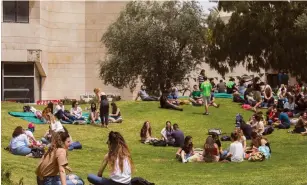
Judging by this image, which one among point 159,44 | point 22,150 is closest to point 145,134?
point 22,150

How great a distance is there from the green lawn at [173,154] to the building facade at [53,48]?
46.9 ft

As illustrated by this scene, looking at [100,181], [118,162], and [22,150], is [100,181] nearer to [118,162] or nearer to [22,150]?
[118,162]

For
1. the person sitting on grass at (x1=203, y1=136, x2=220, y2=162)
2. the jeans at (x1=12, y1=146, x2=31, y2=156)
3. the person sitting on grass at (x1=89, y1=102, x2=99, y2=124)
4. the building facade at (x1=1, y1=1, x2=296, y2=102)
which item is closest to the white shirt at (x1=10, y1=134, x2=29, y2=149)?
the jeans at (x1=12, y1=146, x2=31, y2=156)

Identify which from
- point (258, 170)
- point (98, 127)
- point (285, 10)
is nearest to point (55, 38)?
point (285, 10)

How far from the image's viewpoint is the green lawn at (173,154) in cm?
1583

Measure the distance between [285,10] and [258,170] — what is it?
94.4 ft

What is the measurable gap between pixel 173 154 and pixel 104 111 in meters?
6.24

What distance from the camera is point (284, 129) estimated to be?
90.6 feet

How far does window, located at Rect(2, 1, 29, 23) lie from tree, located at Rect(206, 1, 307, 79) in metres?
14.0

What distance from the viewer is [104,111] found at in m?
27.2

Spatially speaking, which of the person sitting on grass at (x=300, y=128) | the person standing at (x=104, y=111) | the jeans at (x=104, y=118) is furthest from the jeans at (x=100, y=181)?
the person sitting on grass at (x=300, y=128)

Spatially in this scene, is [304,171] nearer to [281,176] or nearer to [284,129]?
[281,176]

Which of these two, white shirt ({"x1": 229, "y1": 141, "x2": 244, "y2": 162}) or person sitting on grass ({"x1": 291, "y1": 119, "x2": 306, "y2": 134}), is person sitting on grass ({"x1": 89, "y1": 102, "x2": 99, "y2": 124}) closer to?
person sitting on grass ({"x1": 291, "y1": 119, "x2": 306, "y2": 134})

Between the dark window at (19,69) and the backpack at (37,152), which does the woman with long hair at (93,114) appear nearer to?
the backpack at (37,152)
